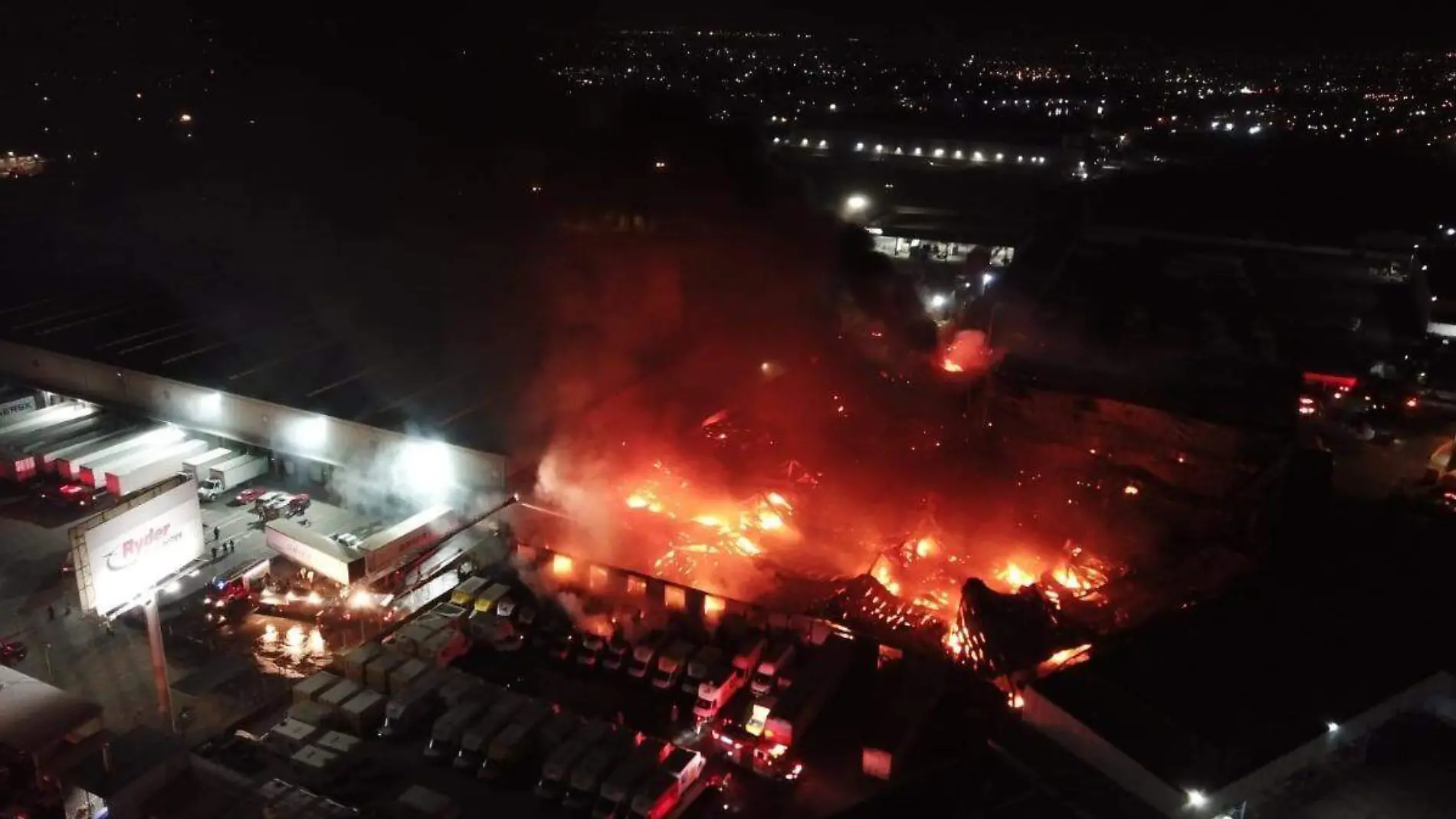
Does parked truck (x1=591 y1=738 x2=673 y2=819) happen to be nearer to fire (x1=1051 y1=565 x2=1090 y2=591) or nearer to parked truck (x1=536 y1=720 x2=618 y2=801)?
parked truck (x1=536 y1=720 x2=618 y2=801)

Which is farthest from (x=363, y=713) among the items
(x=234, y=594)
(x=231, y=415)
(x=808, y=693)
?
(x=231, y=415)

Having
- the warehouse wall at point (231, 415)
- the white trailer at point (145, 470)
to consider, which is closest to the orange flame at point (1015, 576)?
the warehouse wall at point (231, 415)

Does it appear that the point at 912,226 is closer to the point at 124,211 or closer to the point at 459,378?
the point at 459,378

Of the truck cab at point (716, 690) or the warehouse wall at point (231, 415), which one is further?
the warehouse wall at point (231, 415)

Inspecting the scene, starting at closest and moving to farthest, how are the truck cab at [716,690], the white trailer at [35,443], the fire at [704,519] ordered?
the truck cab at [716,690] → the fire at [704,519] → the white trailer at [35,443]

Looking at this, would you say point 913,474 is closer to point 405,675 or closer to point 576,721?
point 576,721

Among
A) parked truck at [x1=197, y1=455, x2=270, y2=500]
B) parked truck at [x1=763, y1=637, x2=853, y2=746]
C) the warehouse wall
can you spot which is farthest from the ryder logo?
parked truck at [x1=763, y1=637, x2=853, y2=746]

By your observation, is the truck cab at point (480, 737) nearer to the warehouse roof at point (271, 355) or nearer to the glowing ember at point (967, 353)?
the warehouse roof at point (271, 355)
